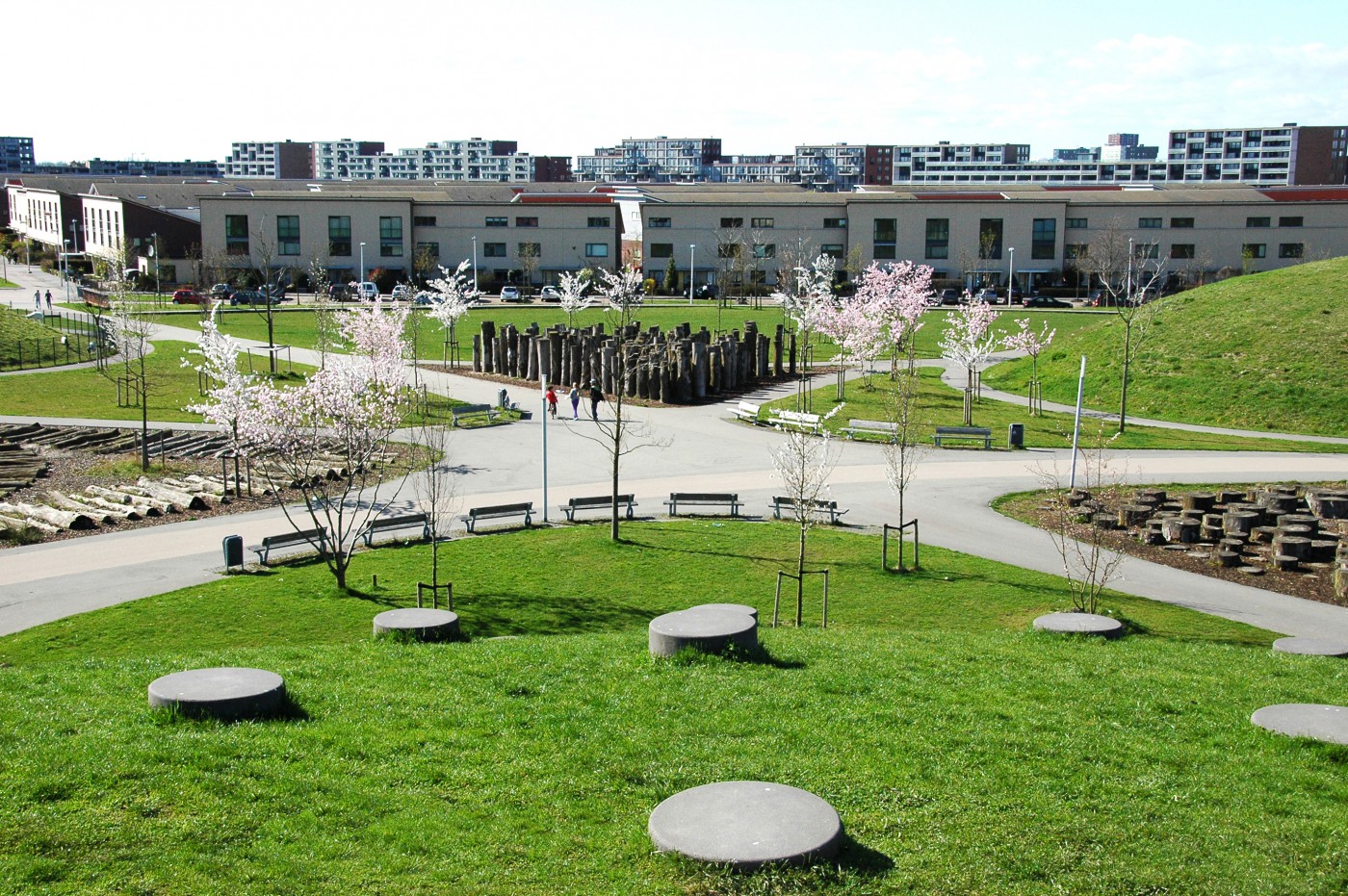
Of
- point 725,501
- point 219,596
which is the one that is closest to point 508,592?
point 219,596

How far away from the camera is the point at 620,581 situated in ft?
68.1

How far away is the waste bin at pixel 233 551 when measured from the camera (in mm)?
21484

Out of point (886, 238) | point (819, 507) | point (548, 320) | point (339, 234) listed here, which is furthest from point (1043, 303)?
point (819, 507)

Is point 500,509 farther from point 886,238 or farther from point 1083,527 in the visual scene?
point 886,238

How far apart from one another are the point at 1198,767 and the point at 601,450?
24209 millimetres

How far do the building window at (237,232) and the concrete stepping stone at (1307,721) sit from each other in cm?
8544

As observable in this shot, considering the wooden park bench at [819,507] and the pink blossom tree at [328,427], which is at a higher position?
the pink blossom tree at [328,427]

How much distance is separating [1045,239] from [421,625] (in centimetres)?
8538

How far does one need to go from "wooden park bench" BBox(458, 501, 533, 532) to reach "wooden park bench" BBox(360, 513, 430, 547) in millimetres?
796

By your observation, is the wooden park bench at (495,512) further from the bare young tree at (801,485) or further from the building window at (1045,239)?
the building window at (1045,239)

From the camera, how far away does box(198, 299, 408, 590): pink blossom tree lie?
2202 cm

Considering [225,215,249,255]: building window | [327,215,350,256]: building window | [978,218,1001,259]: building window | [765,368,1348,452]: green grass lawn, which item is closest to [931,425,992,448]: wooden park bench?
[765,368,1348,452]: green grass lawn

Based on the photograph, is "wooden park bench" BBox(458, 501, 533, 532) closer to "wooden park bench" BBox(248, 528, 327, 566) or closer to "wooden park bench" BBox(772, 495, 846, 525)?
"wooden park bench" BBox(248, 528, 327, 566)

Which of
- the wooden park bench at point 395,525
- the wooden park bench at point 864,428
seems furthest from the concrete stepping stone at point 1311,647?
the wooden park bench at point 864,428
